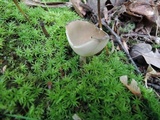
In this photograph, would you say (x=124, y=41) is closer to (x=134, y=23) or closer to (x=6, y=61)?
(x=134, y=23)

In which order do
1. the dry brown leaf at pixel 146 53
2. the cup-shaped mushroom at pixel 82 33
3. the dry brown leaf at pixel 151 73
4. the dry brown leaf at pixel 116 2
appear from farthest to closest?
1. the dry brown leaf at pixel 116 2
2. the dry brown leaf at pixel 146 53
3. the dry brown leaf at pixel 151 73
4. the cup-shaped mushroom at pixel 82 33

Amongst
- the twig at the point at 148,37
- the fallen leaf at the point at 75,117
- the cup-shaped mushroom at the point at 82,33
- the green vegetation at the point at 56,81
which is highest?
the cup-shaped mushroom at the point at 82,33

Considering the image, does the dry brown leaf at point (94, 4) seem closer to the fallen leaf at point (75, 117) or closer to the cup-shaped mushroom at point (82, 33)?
the cup-shaped mushroom at point (82, 33)

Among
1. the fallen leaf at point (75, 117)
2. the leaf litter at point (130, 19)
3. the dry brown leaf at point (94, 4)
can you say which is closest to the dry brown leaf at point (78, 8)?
the leaf litter at point (130, 19)

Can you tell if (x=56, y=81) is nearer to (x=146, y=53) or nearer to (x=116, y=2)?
(x=146, y=53)

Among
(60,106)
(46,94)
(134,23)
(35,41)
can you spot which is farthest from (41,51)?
(134,23)

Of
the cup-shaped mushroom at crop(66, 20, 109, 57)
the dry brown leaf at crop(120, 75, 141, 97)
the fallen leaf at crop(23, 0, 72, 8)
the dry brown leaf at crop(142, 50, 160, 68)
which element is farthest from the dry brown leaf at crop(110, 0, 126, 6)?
the dry brown leaf at crop(120, 75, 141, 97)
